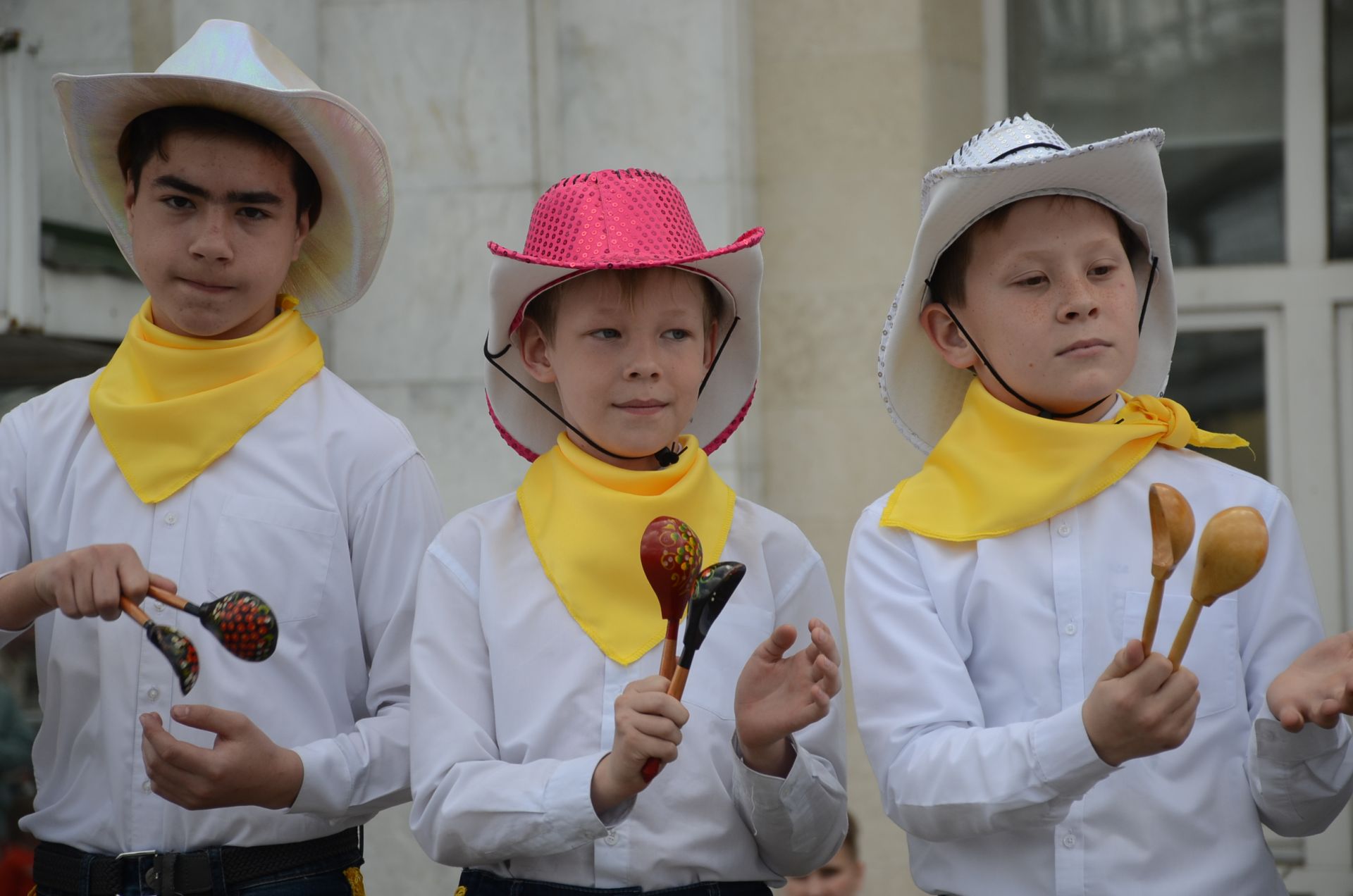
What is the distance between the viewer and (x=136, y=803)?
217cm

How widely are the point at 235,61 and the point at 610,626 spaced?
1015 millimetres

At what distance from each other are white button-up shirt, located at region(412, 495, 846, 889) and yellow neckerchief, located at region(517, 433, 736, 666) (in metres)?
0.02

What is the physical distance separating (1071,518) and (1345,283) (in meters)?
2.59

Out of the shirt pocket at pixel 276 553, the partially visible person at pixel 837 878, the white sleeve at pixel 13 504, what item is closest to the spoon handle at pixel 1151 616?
the shirt pocket at pixel 276 553

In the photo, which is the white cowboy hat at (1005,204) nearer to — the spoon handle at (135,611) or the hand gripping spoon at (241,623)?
the hand gripping spoon at (241,623)

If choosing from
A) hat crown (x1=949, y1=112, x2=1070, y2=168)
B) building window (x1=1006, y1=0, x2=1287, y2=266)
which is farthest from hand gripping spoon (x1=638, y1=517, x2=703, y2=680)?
building window (x1=1006, y1=0, x2=1287, y2=266)

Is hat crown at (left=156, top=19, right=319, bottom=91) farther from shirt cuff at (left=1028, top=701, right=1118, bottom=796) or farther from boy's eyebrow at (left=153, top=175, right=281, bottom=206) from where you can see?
shirt cuff at (left=1028, top=701, right=1118, bottom=796)

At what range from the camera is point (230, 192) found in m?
2.29

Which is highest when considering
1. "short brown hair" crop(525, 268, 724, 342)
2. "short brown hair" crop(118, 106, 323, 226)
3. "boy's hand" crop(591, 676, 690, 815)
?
"short brown hair" crop(118, 106, 323, 226)

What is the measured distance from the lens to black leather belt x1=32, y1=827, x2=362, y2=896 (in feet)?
6.99

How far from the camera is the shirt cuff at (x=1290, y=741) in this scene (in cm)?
186

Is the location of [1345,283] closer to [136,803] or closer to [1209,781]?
[1209,781]

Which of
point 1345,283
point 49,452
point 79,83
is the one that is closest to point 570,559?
point 49,452

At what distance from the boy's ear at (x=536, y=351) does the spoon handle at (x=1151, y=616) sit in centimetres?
98
